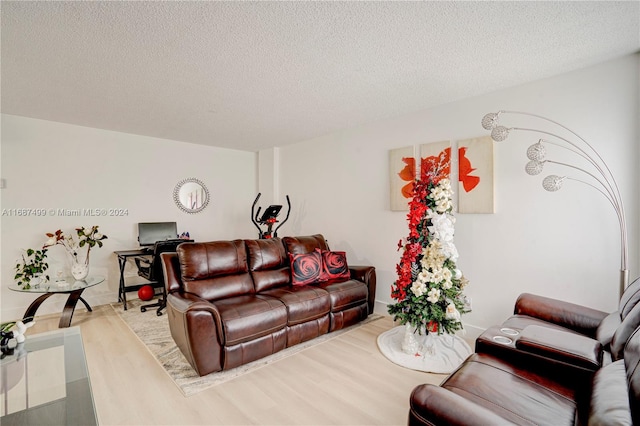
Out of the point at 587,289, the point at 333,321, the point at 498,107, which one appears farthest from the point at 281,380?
the point at 498,107

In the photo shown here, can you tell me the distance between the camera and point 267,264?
11.2ft

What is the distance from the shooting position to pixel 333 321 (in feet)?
10.5

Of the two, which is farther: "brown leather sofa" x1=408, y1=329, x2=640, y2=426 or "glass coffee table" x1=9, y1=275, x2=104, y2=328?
"glass coffee table" x1=9, y1=275, x2=104, y2=328

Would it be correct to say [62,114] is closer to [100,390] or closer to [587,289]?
[100,390]

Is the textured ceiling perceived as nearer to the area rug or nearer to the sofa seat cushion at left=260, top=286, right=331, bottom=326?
the sofa seat cushion at left=260, top=286, right=331, bottom=326

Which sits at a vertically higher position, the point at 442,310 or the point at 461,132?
the point at 461,132

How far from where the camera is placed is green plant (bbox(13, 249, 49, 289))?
3418 mm

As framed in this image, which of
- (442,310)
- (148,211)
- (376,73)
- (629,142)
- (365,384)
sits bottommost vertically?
(365,384)

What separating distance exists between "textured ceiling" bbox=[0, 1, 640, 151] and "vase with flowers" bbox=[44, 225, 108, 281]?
1519 mm

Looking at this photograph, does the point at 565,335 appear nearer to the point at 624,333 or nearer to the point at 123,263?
the point at 624,333

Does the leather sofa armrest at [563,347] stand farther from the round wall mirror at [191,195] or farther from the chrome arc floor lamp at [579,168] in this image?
the round wall mirror at [191,195]

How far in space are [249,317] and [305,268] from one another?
3.42 ft

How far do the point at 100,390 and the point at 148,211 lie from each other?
10.3ft

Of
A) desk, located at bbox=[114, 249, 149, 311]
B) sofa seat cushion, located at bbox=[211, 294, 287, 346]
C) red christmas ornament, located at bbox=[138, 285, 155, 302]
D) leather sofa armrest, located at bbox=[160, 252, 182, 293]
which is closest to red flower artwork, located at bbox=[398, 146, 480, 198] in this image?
sofa seat cushion, located at bbox=[211, 294, 287, 346]
